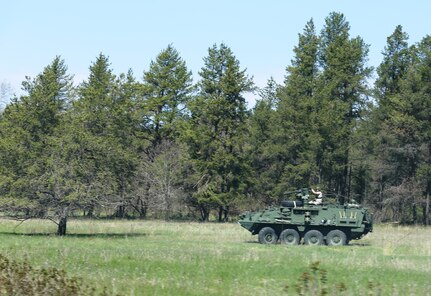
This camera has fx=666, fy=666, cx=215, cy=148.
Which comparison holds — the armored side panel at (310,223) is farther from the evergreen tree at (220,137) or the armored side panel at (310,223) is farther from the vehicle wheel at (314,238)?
the evergreen tree at (220,137)

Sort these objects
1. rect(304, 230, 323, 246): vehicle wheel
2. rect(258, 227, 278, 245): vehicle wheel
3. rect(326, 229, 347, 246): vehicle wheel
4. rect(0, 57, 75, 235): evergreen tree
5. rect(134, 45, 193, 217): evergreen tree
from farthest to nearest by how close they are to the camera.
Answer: rect(134, 45, 193, 217): evergreen tree → rect(0, 57, 75, 235): evergreen tree → rect(258, 227, 278, 245): vehicle wheel → rect(304, 230, 323, 246): vehicle wheel → rect(326, 229, 347, 246): vehicle wheel

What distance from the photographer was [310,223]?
30.2 meters

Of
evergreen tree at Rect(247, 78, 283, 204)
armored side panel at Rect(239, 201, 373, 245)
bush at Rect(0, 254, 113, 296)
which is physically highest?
evergreen tree at Rect(247, 78, 283, 204)

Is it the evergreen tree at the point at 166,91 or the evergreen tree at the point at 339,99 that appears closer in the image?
the evergreen tree at the point at 339,99

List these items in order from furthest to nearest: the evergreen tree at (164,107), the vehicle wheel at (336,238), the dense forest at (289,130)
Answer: the evergreen tree at (164,107) < the dense forest at (289,130) < the vehicle wheel at (336,238)

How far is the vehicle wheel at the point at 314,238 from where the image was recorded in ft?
98.7

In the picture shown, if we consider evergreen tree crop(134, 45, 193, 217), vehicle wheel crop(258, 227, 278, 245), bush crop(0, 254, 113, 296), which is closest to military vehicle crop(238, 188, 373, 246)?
vehicle wheel crop(258, 227, 278, 245)

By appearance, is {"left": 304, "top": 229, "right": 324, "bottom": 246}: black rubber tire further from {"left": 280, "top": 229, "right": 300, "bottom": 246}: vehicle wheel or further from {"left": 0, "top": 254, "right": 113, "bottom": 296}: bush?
{"left": 0, "top": 254, "right": 113, "bottom": 296}: bush

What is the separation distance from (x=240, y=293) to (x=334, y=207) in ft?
65.1

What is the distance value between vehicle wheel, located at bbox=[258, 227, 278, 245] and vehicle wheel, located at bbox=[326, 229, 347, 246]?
242 cm

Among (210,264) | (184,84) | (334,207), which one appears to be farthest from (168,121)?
(210,264)

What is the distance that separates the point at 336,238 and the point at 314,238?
0.98 m

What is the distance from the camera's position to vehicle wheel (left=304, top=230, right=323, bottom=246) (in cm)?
3008

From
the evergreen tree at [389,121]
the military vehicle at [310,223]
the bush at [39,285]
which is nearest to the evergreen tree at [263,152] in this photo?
the evergreen tree at [389,121]
